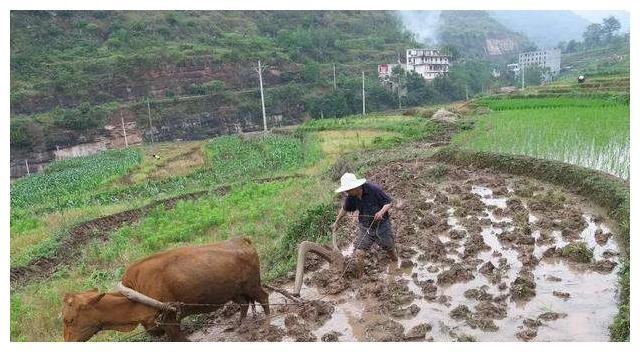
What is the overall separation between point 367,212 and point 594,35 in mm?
108704

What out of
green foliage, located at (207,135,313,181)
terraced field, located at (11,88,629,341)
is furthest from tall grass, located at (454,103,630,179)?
green foliage, located at (207,135,313,181)

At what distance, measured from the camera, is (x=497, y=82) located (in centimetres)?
7138

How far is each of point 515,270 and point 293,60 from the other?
56.6 m

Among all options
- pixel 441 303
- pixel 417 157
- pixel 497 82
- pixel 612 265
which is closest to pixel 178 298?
pixel 441 303

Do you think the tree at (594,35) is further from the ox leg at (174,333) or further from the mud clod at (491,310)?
the ox leg at (174,333)

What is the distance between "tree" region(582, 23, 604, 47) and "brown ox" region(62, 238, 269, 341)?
345 feet

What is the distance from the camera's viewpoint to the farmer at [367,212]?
263 inches

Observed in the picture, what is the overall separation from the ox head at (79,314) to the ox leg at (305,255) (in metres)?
2.08

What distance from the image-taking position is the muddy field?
5254 mm

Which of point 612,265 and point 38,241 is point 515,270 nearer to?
point 612,265

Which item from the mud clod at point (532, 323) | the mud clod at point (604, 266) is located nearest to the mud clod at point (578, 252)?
the mud clod at point (604, 266)

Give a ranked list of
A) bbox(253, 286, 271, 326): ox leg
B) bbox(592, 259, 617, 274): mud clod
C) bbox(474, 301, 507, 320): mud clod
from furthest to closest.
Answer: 1. bbox(592, 259, 617, 274): mud clod
2. bbox(253, 286, 271, 326): ox leg
3. bbox(474, 301, 507, 320): mud clod

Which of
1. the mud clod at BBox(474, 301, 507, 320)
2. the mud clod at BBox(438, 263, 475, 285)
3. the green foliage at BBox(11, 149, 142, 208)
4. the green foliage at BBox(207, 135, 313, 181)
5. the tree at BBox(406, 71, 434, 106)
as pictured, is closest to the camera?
the mud clod at BBox(474, 301, 507, 320)

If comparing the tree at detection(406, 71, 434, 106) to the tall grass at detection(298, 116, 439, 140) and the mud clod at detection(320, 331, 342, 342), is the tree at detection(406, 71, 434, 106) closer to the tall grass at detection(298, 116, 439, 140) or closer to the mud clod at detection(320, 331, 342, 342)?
the tall grass at detection(298, 116, 439, 140)
